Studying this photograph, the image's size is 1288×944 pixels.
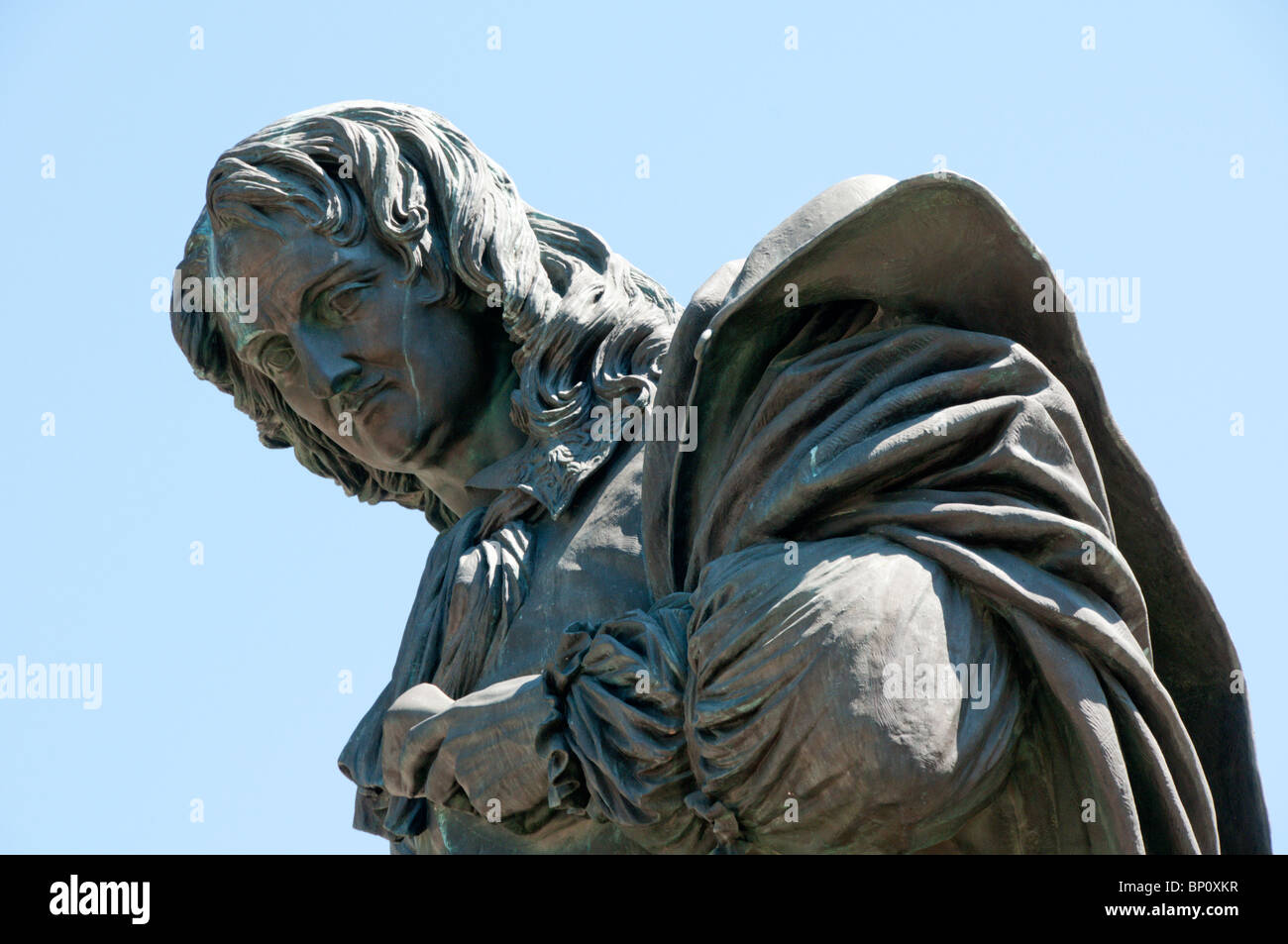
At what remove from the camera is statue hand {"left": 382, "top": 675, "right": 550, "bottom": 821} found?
787cm

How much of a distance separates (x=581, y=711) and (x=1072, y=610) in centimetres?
142

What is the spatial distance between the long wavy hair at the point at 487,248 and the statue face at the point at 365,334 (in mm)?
64

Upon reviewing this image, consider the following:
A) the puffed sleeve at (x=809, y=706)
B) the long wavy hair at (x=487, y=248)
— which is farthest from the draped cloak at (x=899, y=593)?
the long wavy hair at (x=487, y=248)

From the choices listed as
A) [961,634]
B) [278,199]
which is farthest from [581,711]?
[278,199]

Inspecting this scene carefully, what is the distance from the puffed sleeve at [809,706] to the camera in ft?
23.6

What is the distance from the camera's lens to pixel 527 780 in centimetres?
790

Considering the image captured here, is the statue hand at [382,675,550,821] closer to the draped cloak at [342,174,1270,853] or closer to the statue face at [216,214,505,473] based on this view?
the draped cloak at [342,174,1270,853]

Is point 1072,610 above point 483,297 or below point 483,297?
below

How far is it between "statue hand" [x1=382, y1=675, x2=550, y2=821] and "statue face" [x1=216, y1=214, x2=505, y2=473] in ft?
3.99

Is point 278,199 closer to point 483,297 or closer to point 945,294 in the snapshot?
point 483,297

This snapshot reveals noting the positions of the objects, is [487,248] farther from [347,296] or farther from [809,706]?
[809,706]

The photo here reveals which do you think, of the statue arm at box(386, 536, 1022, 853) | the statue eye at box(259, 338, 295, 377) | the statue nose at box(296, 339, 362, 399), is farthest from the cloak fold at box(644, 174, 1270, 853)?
the statue eye at box(259, 338, 295, 377)
